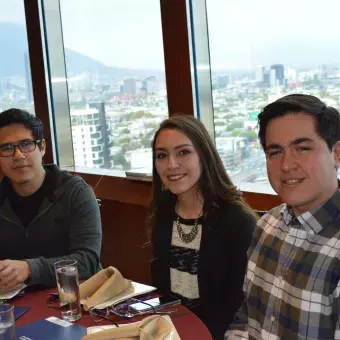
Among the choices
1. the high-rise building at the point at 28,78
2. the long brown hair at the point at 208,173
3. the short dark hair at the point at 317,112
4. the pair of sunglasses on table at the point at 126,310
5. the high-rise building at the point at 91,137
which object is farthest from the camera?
the high-rise building at the point at 28,78

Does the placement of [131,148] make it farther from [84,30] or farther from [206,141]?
[206,141]

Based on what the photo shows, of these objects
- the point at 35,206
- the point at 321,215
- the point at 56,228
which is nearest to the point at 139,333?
the point at 321,215

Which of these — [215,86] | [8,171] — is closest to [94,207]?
[8,171]

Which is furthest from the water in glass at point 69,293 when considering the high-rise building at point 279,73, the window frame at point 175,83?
the high-rise building at point 279,73

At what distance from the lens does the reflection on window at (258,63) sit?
2.77 metres

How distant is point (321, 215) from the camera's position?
1502mm

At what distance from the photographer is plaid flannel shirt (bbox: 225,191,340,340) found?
1438mm

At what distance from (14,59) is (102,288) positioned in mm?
4050

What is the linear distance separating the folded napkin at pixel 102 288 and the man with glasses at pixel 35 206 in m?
0.54

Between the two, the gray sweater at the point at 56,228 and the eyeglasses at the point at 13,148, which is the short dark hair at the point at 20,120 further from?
the gray sweater at the point at 56,228

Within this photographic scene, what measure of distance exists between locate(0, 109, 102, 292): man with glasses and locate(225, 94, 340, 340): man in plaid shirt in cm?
108

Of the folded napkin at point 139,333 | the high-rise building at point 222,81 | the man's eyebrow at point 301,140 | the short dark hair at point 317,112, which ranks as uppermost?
the high-rise building at point 222,81

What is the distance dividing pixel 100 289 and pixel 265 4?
1.87 m

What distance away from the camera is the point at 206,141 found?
2.37 meters
